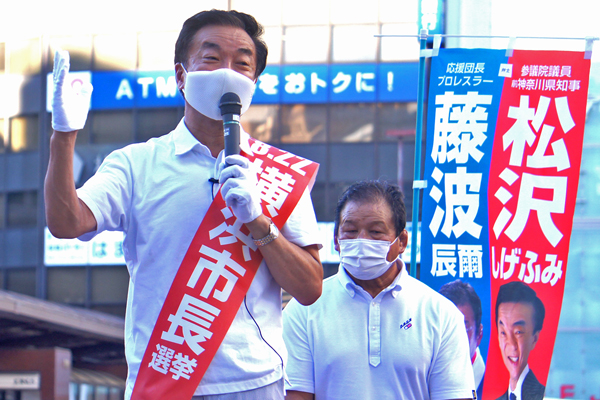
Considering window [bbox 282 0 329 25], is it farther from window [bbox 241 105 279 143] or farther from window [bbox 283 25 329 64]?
window [bbox 241 105 279 143]

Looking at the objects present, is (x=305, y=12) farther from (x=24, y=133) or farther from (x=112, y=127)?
(x=24, y=133)

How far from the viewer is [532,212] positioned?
4305 mm

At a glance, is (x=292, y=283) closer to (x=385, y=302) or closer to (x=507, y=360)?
(x=385, y=302)

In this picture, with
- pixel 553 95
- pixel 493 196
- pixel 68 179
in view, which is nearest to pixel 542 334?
pixel 493 196

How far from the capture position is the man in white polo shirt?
281cm

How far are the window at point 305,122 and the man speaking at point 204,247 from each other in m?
15.3

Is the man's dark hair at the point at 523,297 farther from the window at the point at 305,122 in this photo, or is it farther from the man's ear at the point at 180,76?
the window at the point at 305,122

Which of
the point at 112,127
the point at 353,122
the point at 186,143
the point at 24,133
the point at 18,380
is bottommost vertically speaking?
the point at 18,380

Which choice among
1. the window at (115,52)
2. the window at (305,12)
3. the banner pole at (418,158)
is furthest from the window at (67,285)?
the banner pole at (418,158)

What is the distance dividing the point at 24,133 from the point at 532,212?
656 inches

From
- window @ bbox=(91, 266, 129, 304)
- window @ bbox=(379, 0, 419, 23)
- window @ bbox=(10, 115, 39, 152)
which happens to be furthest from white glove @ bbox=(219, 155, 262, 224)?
window @ bbox=(10, 115, 39, 152)

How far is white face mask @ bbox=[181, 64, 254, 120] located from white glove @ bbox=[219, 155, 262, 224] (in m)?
0.23

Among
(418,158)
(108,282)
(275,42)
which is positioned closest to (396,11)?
(275,42)

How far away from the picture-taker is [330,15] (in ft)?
55.7
